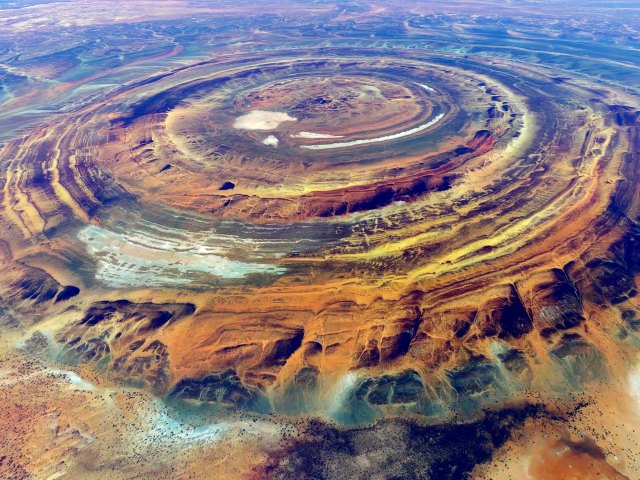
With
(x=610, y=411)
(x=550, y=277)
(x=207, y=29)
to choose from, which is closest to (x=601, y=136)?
(x=550, y=277)

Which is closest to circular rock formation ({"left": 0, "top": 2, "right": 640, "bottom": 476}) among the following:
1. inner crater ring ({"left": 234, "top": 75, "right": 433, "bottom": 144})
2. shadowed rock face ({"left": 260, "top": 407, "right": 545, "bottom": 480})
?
inner crater ring ({"left": 234, "top": 75, "right": 433, "bottom": 144})

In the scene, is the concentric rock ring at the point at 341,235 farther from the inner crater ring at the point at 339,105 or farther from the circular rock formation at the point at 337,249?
the inner crater ring at the point at 339,105

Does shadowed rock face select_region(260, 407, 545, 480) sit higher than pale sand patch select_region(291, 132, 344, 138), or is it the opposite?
pale sand patch select_region(291, 132, 344, 138)

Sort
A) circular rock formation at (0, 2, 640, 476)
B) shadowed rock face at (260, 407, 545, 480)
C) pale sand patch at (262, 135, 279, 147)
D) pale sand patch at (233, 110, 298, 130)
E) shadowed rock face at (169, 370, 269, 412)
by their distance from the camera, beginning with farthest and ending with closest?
pale sand patch at (233, 110, 298, 130), pale sand patch at (262, 135, 279, 147), circular rock formation at (0, 2, 640, 476), shadowed rock face at (169, 370, 269, 412), shadowed rock face at (260, 407, 545, 480)

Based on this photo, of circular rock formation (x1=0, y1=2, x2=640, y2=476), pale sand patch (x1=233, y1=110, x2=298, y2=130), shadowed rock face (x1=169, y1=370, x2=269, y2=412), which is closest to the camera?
shadowed rock face (x1=169, y1=370, x2=269, y2=412)

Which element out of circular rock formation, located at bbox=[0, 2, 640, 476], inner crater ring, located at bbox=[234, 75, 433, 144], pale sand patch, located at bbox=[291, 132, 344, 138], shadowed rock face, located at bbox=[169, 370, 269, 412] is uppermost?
inner crater ring, located at bbox=[234, 75, 433, 144]

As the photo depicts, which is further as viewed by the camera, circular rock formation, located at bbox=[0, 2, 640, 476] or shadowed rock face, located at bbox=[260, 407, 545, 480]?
circular rock formation, located at bbox=[0, 2, 640, 476]

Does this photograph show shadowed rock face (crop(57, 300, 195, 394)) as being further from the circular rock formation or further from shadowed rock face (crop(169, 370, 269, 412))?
shadowed rock face (crop(169, 370, 269, 412))

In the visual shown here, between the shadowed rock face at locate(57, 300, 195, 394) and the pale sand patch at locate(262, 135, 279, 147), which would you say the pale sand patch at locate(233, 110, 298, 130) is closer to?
the pale sand patch at locate(262, 135, 279, 147)
